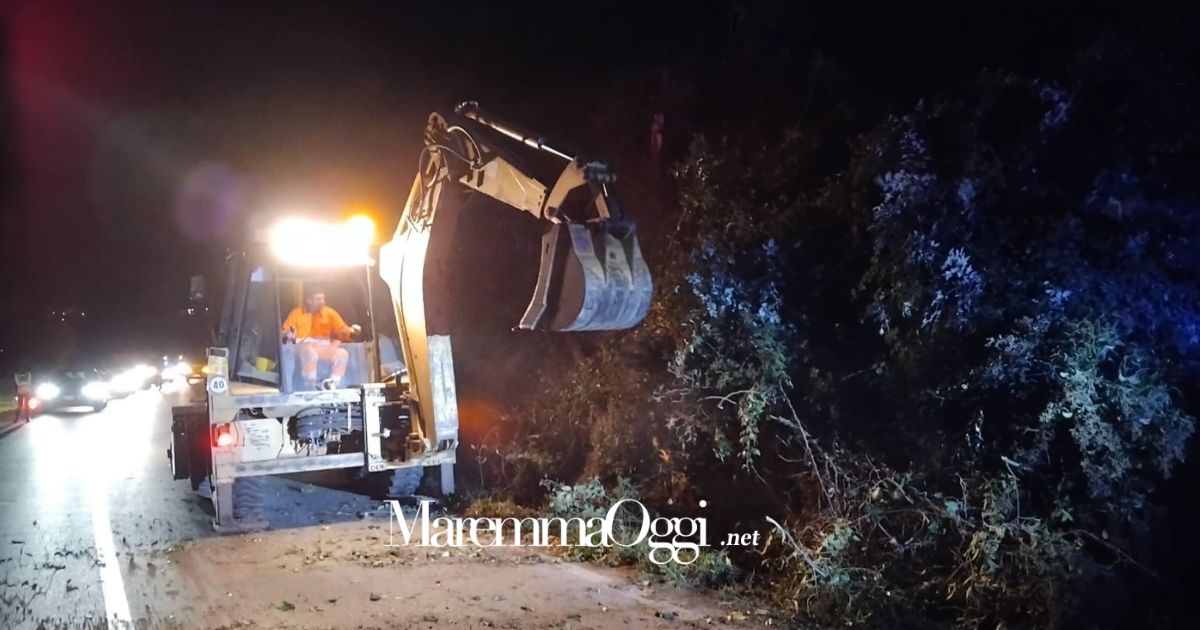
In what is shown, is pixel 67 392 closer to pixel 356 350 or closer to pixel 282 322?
pixel 282 322

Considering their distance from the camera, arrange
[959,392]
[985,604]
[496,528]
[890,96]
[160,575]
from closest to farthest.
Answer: [985,604] < [959,392] < [160,575] < [890,96] < [496,528]

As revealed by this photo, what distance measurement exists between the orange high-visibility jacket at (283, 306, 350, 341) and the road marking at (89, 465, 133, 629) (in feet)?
8.66

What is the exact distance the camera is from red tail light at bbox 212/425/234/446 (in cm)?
939

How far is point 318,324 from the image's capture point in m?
10.6

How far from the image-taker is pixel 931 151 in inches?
269

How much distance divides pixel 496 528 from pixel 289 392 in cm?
256

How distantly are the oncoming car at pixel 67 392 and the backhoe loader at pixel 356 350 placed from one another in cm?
1592

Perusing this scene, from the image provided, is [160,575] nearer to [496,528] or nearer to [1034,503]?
[496,528]

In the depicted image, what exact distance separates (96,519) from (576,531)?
5141 mm

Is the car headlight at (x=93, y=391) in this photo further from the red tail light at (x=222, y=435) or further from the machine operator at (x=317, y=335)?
the red tail light at (x=222, y=435)

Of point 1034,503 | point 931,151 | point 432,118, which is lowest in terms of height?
point 1034,503

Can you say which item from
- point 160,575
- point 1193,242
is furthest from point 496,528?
point 1193,242

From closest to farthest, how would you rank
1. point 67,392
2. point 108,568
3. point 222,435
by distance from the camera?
point 108,568 < point 222,435 < point 67,392

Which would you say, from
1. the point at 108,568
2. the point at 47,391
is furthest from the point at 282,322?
the point at 47,391
